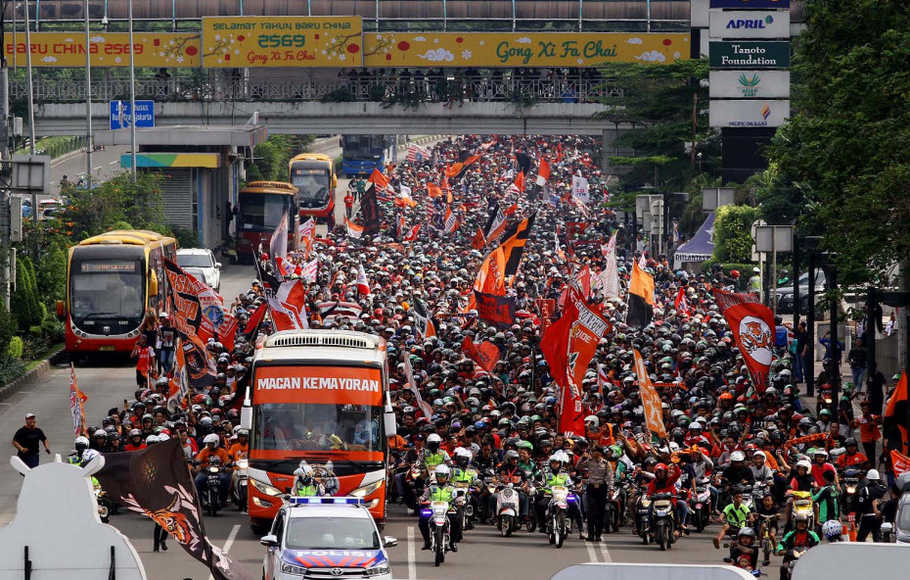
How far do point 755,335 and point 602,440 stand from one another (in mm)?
5162

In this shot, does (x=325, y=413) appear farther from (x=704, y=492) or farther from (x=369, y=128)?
(x=369, y=128)

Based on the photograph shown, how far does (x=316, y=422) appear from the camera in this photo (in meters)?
21.3

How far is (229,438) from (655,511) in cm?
635

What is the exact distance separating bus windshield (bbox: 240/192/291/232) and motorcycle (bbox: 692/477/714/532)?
3943 centimetres

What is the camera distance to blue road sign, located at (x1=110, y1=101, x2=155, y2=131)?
183 ft

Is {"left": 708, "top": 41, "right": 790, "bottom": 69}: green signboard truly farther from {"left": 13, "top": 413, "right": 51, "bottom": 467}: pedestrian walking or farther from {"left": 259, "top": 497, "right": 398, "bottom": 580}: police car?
{"left": 259, "top": 497, "right": 398, "bottom": 580}: police car

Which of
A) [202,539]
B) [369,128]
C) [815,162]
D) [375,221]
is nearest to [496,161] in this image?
[369,128]

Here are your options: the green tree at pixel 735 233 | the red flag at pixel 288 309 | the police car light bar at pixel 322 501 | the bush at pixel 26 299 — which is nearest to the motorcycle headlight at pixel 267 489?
the police car light bar at pixel 322 501

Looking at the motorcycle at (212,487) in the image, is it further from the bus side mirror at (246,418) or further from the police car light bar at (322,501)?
the police car light bar at (322,501)

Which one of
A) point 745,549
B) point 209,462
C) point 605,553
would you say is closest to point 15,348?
point 209,462

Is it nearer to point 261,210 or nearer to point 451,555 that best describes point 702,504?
point 451,555

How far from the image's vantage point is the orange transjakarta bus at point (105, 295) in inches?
1428

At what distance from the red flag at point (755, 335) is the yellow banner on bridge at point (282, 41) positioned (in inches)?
1809

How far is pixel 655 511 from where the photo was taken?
67.4 ft
